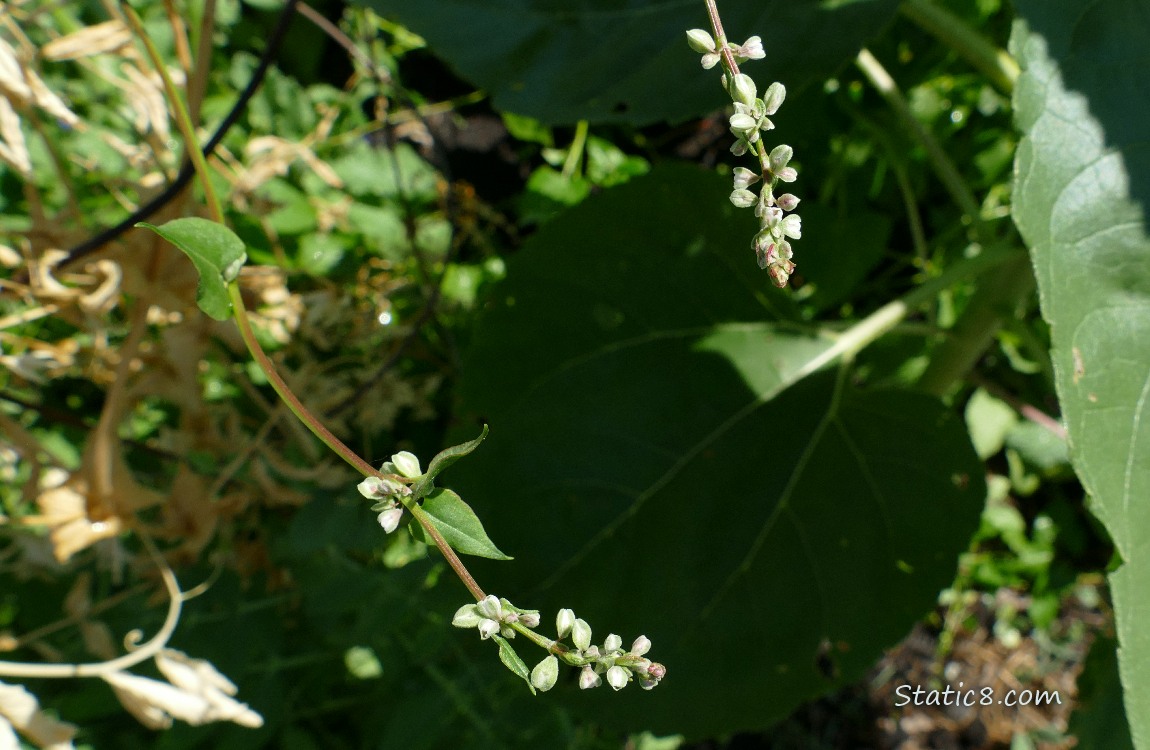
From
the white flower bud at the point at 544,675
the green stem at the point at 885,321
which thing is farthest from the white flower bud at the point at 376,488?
the green stem at the point at 885,321

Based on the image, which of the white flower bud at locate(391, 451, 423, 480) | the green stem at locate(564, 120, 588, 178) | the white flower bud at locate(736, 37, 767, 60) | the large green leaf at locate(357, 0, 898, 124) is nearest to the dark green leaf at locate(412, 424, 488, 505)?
the white flower bud at locate(391, 451, 423, 480)

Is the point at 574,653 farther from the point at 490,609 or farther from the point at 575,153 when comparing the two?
the point at 575,153

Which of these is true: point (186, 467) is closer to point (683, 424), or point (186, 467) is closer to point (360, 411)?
point (360, 411)

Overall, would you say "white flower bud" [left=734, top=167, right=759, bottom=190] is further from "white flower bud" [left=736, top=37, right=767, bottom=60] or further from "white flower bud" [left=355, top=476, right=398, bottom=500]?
"white flower bud" [left=355, top=476, right=398, bottom=500]

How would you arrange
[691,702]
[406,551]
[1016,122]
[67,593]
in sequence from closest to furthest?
[1016,122], [691,702], [67,593], [406,551]

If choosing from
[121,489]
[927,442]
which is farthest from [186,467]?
[927,442]

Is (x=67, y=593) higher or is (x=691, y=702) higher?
(x=691, y=702)

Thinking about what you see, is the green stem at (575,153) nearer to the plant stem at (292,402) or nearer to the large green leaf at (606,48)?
the large green leaf at (606,48)
